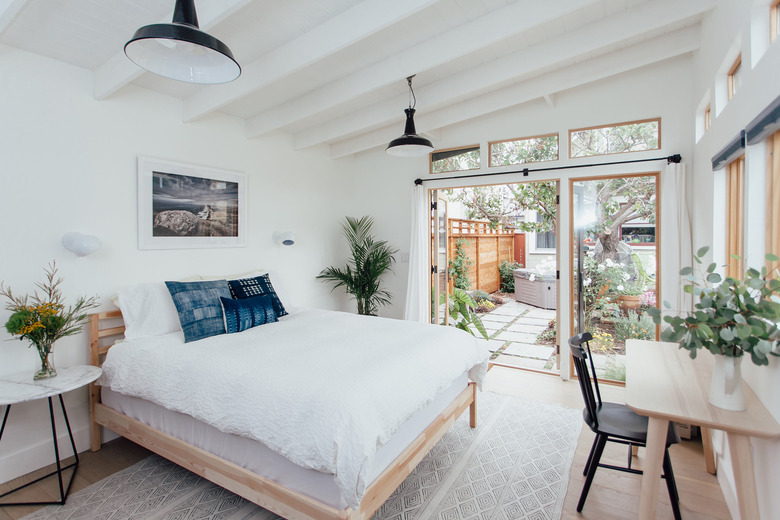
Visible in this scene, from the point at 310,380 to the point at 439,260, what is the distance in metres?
3.17

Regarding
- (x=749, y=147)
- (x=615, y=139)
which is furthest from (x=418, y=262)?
(x=749, y=147)

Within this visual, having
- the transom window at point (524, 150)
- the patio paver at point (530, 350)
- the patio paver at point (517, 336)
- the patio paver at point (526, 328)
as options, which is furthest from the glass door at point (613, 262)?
the patio paver at point (526, 328)

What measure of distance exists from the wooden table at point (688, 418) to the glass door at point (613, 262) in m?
1.82

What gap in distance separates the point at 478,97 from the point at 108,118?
3134 mm

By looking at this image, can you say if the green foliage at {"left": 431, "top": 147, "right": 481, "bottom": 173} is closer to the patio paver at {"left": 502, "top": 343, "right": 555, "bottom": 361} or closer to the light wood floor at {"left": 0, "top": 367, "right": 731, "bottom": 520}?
the patio paver at {"left": 502, "top": 343, "right": 555, "bottom": 361}

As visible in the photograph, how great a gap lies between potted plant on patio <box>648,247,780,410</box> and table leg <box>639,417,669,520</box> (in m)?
0.25

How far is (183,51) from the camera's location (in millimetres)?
1772

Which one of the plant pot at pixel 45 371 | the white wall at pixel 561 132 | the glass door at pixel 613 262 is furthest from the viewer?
the glass door at pixel 613 262

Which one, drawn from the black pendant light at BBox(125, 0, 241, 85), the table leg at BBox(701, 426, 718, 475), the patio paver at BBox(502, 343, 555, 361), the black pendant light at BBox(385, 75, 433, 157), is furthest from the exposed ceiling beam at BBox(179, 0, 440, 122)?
the patio paver at BBox(502, 343, 555, 361)

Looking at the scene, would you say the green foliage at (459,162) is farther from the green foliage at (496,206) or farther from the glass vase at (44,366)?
the glass vase at (44,366)

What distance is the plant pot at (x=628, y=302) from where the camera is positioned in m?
3.70

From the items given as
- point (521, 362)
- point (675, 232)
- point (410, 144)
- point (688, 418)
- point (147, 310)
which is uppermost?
point (410, 144)

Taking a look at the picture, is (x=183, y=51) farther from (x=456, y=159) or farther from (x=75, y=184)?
(x=456, y=159)

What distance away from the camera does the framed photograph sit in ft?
9.98
